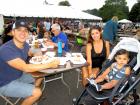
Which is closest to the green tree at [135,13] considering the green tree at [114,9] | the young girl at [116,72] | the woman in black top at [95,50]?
the green tree at [114,9]

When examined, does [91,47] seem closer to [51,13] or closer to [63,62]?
[63,62]

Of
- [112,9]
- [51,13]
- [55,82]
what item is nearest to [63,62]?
[55,82]

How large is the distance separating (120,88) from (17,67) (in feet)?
4.71

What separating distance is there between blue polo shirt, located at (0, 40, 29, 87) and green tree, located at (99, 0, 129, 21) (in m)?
79.4

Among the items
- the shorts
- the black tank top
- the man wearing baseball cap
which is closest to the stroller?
the black tank top

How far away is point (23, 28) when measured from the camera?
11.9 ft

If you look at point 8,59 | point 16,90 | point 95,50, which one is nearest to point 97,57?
point 95,50

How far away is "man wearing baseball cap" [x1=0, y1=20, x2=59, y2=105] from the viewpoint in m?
3.32

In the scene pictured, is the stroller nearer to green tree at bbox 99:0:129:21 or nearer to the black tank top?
the black tank top

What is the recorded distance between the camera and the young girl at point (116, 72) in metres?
3.98

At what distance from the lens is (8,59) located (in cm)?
331

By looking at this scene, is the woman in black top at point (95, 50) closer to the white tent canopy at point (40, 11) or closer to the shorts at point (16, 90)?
the shorts at point (16, 90)

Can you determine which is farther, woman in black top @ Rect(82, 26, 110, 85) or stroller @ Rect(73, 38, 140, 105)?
woman in black top @ Rect(82, 26, 110, 85)

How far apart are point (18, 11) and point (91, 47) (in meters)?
9.84
